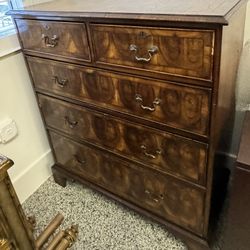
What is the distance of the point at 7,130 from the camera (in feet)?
4.57

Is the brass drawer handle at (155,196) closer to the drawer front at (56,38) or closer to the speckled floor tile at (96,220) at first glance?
the speckled floor tile at (96,220)

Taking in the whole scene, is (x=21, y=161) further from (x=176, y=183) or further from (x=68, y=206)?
(x=176, y=183)

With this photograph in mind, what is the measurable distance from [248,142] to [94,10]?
2.22 feet

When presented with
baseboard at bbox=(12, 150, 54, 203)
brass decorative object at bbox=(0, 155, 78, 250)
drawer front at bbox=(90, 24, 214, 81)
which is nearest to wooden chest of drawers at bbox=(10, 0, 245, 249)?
drawer front at bbox=(90, 24, 214, 81)

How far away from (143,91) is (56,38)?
0.43m

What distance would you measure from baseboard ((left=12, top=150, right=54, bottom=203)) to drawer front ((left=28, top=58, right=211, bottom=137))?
0.53 meters

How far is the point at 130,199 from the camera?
1.32 metres

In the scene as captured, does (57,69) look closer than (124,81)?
No

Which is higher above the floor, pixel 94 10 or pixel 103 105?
pixel 94 10

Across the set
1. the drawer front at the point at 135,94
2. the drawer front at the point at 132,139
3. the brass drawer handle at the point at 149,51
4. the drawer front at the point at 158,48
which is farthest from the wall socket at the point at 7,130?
the brass drawer handle at the point at 149,51

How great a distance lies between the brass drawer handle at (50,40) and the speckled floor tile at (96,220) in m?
0.83

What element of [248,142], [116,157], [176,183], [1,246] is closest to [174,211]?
[176,183]

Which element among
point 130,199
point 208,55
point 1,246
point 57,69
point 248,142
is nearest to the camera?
point 1,246

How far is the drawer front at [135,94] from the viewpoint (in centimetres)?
86
